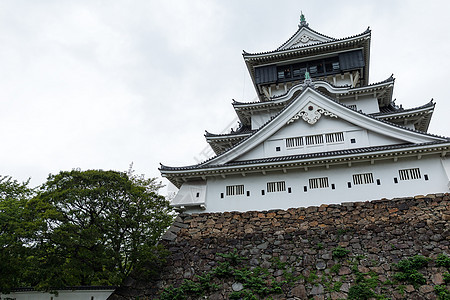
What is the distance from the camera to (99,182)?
11.7 metres

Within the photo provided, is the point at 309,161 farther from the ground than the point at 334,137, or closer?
closer

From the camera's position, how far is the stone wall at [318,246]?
1048cm

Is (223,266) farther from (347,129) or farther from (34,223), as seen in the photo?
(347,129)

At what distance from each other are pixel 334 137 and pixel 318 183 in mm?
2589

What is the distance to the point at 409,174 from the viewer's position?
1314cm

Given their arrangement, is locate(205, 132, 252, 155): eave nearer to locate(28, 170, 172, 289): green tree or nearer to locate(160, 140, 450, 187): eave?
locate(160, 140, 450, 187): eave

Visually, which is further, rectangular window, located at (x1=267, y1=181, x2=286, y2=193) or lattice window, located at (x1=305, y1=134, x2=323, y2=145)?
lattice window, located at (x1=305, y1=134, x2=323, y2=145)

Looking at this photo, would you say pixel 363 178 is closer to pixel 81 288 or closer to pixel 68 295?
→ pixel 81 288

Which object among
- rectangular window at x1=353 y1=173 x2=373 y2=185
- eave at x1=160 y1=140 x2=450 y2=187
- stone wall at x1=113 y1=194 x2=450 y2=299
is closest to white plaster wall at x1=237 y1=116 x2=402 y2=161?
eave at x1=160 y1=140 x2=450 y2=187

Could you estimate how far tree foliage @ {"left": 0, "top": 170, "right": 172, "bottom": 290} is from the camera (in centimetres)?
1040

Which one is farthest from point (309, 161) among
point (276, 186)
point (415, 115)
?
point (415, 115)

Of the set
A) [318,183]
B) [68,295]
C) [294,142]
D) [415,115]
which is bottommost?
[68,295]

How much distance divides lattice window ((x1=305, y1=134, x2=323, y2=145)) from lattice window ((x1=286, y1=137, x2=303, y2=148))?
32 cm

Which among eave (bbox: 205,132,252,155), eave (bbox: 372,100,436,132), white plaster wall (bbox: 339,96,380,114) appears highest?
white plaster wall (bbox: 339,96,380,114)
